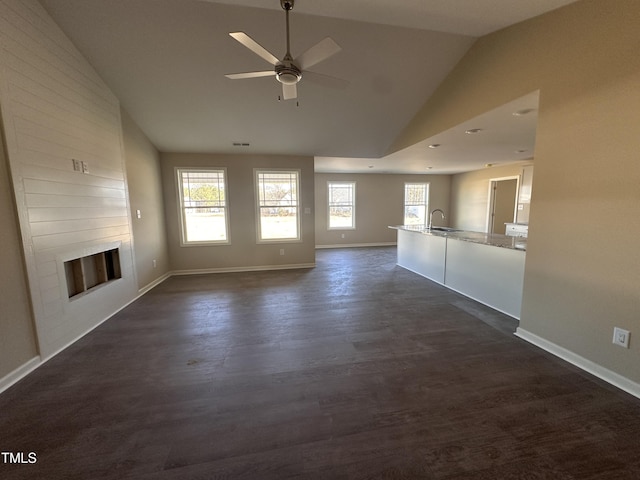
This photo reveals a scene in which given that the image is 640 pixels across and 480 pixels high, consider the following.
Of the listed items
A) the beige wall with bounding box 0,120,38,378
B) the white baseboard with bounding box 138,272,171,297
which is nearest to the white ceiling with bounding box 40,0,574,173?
the beige wall with bounding box 0,120,38,378

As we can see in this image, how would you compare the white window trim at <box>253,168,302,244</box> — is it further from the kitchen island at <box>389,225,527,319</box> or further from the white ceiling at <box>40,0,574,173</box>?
the kitchen island at <box>389,225,527,319</box>

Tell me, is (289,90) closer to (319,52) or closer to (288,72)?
(288,72)

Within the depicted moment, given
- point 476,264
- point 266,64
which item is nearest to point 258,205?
point 266,64

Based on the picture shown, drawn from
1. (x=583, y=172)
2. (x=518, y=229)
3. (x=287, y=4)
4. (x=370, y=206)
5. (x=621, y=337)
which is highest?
(x=287, y=4)

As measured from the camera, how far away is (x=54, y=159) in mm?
2512

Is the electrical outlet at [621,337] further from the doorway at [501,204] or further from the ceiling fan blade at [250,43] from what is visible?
the doorway at [501,204]

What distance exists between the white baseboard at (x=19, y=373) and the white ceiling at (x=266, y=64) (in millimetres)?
3289

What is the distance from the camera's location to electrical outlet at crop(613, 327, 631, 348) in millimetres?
1866

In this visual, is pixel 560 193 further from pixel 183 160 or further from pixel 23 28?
pixel 183 160

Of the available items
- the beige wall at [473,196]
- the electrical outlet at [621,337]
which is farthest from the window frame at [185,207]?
the beige wall at [473,196]

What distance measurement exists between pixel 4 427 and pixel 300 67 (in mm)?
3308

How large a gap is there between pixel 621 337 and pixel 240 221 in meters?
5.50

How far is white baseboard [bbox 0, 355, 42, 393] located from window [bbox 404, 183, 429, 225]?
857cm

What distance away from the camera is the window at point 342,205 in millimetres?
8133
